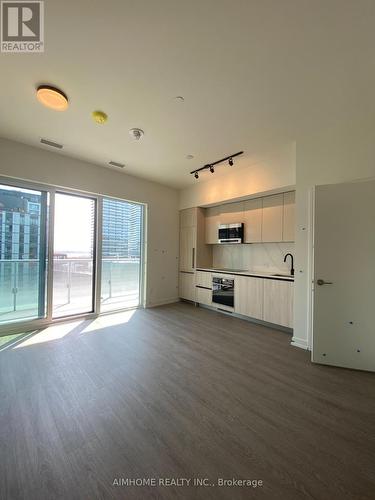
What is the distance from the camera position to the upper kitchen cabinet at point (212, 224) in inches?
205

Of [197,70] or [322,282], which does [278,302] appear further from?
[197,70]

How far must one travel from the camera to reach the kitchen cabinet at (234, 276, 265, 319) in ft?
13.0

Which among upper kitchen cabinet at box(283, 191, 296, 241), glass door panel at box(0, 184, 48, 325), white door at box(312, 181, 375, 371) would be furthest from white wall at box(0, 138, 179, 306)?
white door at box(312, 181, 375, 371)

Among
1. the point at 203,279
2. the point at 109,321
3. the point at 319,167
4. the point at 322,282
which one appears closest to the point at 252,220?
the point at 319,167

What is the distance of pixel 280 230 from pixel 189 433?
11.1 feet

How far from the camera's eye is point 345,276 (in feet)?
8.38

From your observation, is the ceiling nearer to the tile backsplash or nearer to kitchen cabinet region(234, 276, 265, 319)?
the tile backsplash

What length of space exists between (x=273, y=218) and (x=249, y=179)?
88 cm

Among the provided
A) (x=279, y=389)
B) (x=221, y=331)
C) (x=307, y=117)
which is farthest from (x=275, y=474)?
(x=307, y=117)

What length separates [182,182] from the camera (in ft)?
17.1

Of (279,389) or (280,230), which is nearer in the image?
(279,389)

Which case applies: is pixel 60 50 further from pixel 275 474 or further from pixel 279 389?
pixel 279 389

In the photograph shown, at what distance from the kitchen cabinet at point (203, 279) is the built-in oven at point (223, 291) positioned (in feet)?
0.46

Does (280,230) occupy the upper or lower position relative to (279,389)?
upper
